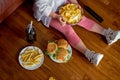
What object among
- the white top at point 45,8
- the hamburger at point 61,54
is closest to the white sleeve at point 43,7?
the white top at point 45,8

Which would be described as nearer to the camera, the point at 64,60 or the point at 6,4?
the point at 6,4

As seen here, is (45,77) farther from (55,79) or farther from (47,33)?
(47,33)

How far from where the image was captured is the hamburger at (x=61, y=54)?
1.37 meters

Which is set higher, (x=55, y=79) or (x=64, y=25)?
(x=64, y=25)

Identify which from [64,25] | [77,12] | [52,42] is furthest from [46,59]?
[77,12]

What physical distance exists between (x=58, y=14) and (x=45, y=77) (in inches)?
15.5

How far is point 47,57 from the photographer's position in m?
1.41

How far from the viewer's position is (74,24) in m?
1.48

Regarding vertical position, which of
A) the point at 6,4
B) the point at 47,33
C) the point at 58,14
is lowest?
the point at 47,33

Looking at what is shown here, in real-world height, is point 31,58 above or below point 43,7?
below

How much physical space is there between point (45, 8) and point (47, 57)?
0.97ft

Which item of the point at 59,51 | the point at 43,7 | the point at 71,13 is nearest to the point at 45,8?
the point at 43,7

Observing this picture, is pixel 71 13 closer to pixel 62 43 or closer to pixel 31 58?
pixel 62 43

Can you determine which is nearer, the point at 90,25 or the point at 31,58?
the point at 31,58
